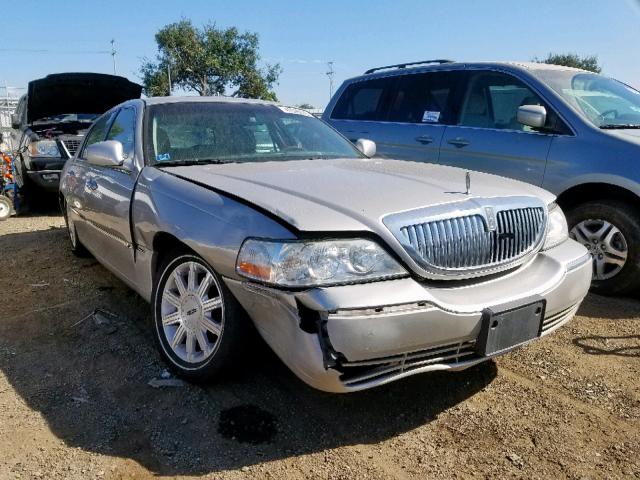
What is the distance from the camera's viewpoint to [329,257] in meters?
2.18

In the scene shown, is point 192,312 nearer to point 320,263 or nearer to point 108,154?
point 320,263

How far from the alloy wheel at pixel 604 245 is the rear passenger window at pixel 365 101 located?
2585mm

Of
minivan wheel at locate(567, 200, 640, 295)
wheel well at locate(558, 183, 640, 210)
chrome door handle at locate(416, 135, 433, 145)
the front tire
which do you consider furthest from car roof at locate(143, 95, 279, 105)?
the front tire

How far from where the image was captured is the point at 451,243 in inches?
93.8

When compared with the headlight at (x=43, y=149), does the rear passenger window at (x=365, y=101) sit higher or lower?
higher

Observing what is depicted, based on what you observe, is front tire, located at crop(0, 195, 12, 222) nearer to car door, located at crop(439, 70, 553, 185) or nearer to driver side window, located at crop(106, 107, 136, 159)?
driver side window, located at crop(106, 107, 136, 159)

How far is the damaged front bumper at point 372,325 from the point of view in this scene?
6.81 feet

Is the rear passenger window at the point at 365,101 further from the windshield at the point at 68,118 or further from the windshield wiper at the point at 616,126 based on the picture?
the windshield at the point at 68,118

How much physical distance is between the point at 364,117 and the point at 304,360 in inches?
180

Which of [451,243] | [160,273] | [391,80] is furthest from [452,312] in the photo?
[391,80]

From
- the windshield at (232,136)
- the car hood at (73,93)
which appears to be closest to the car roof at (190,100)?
the windshield at (232,136)

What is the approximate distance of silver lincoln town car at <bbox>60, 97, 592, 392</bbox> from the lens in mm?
2146

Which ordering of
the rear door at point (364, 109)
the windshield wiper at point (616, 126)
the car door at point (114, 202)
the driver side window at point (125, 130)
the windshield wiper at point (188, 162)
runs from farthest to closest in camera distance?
the rear door at point (364, 109), the windshield wiper at point (616, 126), the driver side window at point (125, 130), the car door at point (114, 202), the windshield wiper at point (188, 162)

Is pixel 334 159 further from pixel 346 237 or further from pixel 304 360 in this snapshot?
pixel 304 360
